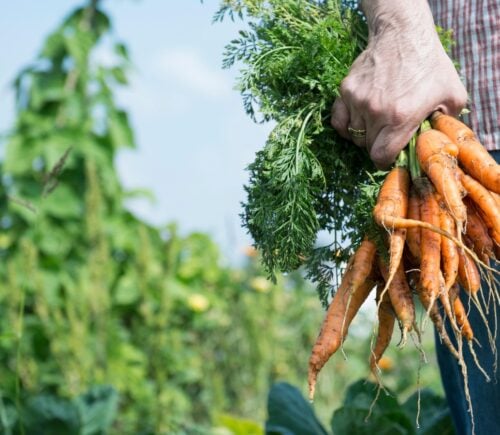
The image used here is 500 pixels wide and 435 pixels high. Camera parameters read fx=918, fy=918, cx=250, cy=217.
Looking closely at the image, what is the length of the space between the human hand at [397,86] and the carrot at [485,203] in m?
0.17

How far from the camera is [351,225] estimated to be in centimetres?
221

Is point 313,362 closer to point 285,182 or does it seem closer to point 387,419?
point 285,182

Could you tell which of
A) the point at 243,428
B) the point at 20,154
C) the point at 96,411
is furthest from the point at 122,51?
the point at 96,411

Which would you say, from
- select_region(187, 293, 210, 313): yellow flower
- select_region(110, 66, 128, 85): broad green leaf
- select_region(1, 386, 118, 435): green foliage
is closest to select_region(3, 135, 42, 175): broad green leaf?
select_region(110, 66, 128, 85): broad green leaf

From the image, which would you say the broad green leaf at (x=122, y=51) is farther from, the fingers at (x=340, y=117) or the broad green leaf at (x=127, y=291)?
the fingers at (x=340, y=117)

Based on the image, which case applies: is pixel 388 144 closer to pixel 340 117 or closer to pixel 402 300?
pixel 340 117

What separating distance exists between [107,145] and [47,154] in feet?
1.27

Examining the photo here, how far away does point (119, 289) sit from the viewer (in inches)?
208

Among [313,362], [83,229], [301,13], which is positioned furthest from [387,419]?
[83,229]

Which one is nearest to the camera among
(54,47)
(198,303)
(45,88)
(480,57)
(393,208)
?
(393,208)

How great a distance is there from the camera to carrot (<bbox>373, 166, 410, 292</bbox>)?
196cm

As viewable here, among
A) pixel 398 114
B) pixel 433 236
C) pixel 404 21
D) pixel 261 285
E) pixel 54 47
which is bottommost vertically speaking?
A: pixel 433 236

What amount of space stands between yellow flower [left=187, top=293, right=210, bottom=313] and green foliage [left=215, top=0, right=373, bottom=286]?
9.89ft

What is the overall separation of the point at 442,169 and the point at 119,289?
11.6 ft
